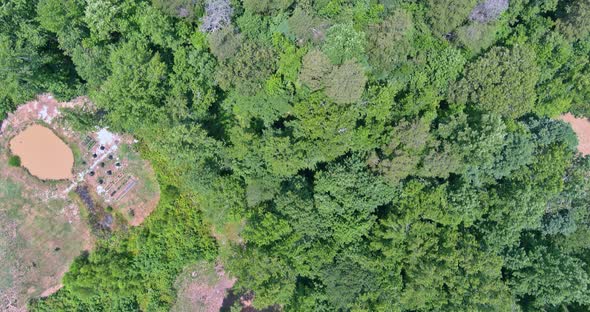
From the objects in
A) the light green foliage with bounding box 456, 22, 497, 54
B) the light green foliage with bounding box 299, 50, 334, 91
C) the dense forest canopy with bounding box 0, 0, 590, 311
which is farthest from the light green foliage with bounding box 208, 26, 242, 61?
the light green foliage with bounding box 456, 22, 497, 54

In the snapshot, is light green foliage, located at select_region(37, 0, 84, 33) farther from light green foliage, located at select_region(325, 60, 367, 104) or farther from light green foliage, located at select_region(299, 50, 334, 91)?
light green foliage, located at select_region(325, 60, 367, 104)

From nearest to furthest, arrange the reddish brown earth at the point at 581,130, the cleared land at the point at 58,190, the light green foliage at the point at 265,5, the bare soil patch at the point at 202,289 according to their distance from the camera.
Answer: the light green foliage at the point at 265,5 < the reddish brown earth at the point at 581,130 < the bare soil patch at the point at 202,289 < the cleared land at the point at 58,190

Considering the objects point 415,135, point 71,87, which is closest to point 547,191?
point 415,135

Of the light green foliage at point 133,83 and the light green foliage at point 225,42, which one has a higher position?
the light green foliage at point 225,42

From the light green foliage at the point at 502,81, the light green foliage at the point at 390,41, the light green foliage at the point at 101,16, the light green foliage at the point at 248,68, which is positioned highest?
the light green foliage at the point at 502,81

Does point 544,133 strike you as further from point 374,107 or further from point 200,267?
point 200,267

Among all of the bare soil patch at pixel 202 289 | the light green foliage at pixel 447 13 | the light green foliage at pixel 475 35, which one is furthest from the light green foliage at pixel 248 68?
the bare soil patch at pixel 202 289

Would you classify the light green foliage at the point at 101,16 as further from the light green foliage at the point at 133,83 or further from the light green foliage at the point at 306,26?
the light green foliage at the point at 306,26
